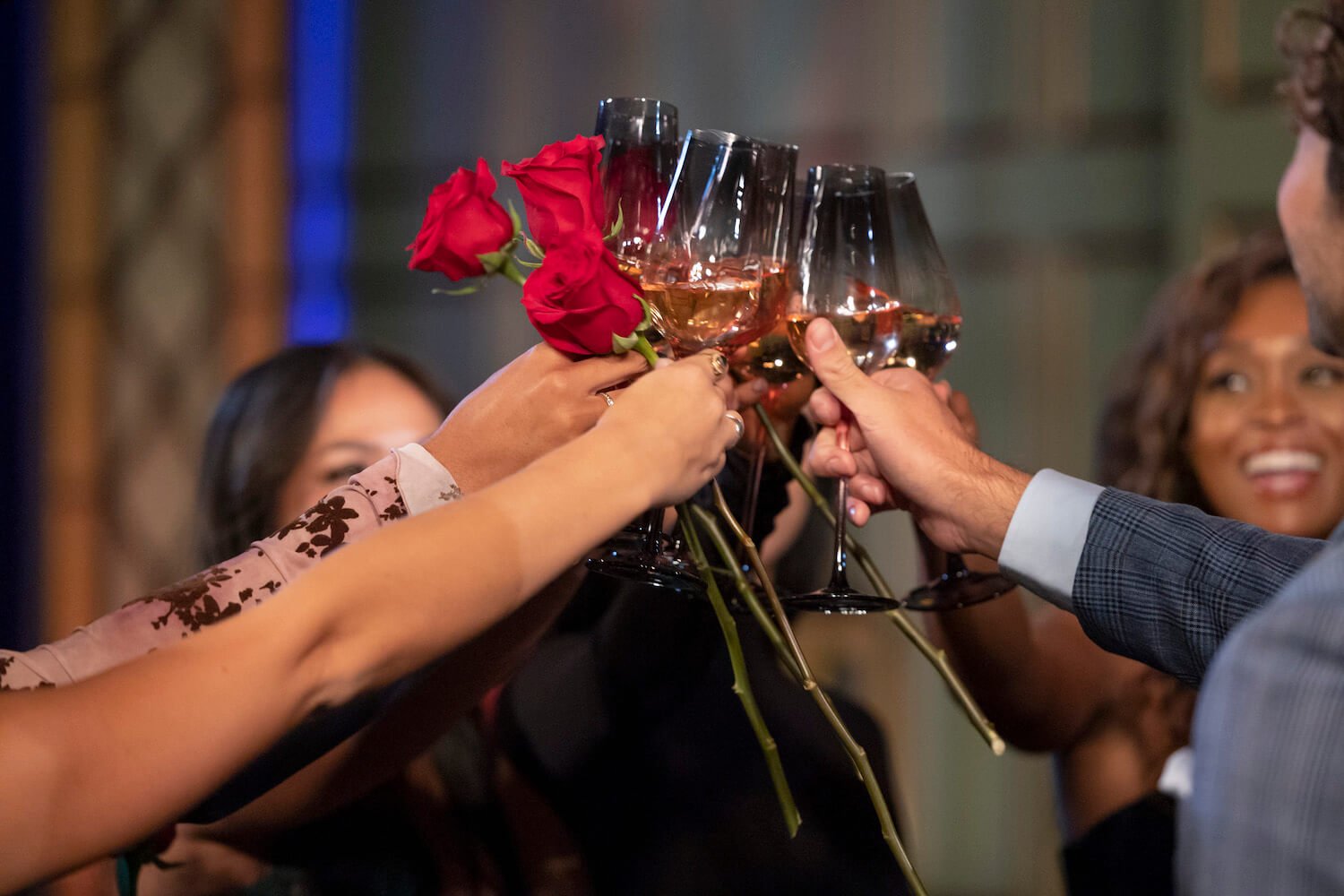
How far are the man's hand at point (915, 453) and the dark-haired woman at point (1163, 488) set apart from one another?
→ 1.07 ft

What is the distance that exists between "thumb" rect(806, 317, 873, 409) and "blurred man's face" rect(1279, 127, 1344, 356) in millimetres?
425

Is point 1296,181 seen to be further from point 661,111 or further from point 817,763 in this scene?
point 817,763

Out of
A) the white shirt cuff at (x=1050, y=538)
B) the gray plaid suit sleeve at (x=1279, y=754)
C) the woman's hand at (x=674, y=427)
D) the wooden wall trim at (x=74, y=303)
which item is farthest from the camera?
the wooden wall trim at (x=74, y=303)

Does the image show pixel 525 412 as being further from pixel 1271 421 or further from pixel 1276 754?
pixel 1271 421

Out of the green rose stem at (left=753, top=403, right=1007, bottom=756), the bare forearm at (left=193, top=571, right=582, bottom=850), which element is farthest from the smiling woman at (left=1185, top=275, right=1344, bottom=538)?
the bare forearm at (left=193, top=571, right=582, bottom=850)

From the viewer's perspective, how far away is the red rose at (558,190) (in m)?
0.88

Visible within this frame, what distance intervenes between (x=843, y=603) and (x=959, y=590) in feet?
0.72

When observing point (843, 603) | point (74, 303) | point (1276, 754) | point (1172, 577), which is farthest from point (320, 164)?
point (1276, 754)

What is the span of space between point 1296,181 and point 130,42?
144 inches

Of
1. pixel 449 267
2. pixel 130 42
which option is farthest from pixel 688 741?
pixel 130 42

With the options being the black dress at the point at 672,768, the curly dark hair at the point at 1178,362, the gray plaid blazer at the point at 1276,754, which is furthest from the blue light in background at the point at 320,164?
the gray plaid blazer at the point at 1276,754

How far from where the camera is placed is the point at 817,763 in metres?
1.52

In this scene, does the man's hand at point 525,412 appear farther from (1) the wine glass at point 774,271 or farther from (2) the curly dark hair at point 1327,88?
(2) the curly dark hair at point 1327,88

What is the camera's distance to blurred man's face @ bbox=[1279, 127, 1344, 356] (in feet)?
3.54
